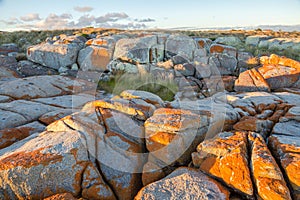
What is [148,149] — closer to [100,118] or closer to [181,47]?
[100,118]


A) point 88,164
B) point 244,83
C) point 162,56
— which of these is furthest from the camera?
point 162,56

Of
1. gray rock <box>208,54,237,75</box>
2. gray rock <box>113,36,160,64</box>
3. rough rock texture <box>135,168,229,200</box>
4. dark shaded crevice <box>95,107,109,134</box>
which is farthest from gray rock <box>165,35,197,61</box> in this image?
rough rock texture <box>135,168,229,200</box>

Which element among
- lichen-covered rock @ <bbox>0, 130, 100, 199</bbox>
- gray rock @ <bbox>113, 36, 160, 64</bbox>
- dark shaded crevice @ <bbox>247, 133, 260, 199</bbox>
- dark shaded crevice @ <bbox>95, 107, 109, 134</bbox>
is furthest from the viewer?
gray rock @ <bbox>113, 36, 160, 64</bbox>

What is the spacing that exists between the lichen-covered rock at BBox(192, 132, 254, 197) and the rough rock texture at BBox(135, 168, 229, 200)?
0.63 feet

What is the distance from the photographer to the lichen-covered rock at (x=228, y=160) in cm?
384

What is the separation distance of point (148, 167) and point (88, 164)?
125 cm

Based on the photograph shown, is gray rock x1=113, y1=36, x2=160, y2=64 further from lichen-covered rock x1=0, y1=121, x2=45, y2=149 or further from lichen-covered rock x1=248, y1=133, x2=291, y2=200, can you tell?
lichen-covered rock x1=248, y1=133, x2=291, y2=200

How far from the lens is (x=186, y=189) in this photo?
387cm

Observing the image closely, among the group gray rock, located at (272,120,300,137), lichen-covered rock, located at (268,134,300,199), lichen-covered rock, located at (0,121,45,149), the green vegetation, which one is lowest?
the green vegetation

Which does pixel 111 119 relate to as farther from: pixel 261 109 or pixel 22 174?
pixel 261 109

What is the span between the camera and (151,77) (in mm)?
12672

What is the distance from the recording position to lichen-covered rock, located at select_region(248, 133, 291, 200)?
348 centimetres

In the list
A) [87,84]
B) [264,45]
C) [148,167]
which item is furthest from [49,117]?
[264,45]

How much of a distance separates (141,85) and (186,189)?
8655 mm
